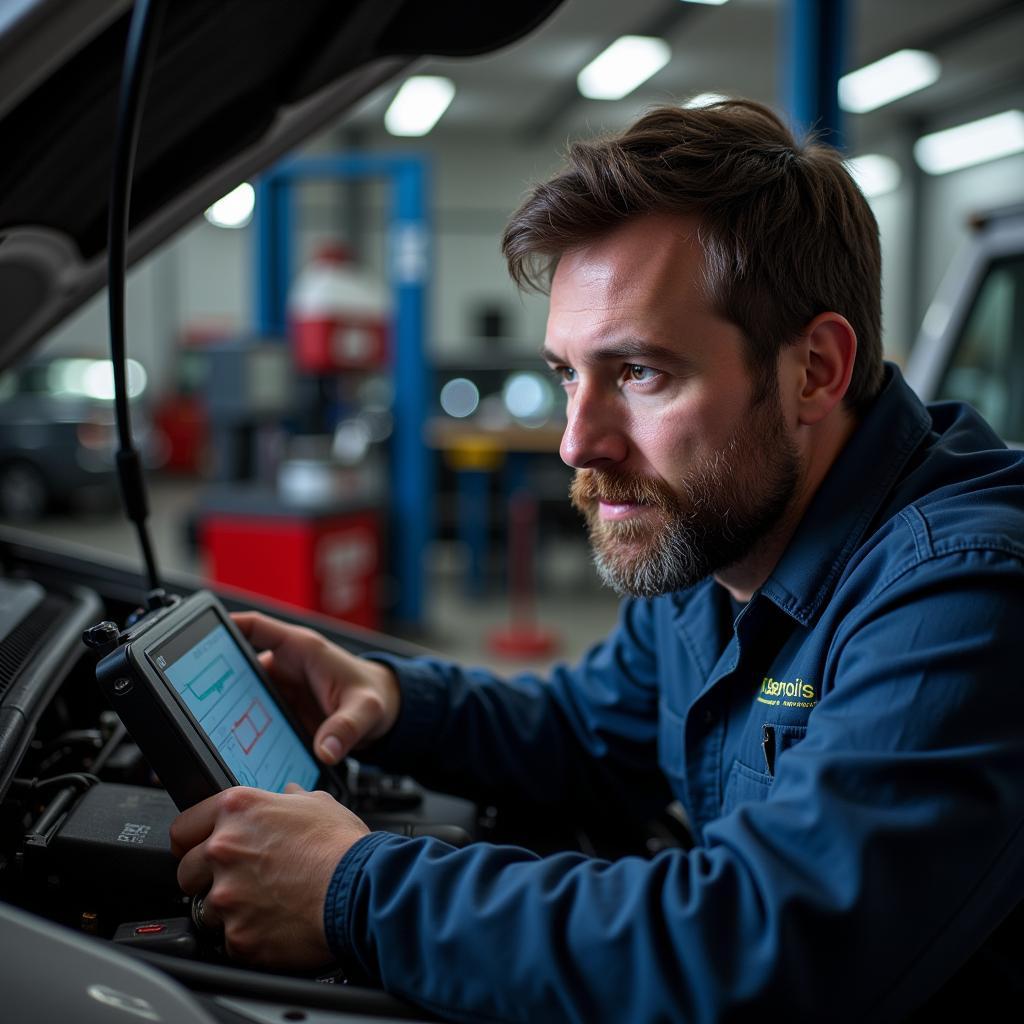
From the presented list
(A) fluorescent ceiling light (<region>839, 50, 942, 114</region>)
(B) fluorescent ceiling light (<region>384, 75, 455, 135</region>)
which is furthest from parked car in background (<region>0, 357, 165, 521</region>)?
(A) fluorescent ceiling light (<region>839, 50, 942, 114</region>)

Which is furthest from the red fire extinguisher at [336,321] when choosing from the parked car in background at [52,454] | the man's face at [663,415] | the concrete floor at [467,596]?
the parked car in background at [52,454]

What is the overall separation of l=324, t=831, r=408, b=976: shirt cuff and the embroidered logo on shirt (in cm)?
40

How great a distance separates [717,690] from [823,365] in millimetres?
349

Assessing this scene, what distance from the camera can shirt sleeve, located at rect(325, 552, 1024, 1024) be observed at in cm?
66

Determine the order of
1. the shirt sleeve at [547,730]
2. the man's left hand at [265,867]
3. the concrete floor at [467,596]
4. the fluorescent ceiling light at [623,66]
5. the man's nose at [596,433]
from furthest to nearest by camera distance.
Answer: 1. the fluorescent ceiling light at [623,66]
2. the concrete floor at [467,596]
3. the shirt sleeve at [547,730]
4. the man's nose at [596,433]
5. the man's left hand at [265,867]

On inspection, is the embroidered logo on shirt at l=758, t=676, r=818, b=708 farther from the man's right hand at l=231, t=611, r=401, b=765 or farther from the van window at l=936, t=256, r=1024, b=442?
the van window at l=936, t=256, r=1024, b=442

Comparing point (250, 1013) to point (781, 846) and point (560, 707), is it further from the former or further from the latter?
point (560, 707)

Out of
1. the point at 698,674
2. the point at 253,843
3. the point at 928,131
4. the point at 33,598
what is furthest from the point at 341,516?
the point at 928,131

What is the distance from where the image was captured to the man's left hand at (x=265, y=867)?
0.77 metres

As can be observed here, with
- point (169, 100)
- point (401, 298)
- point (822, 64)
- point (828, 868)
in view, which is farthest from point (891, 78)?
point (828, 868)

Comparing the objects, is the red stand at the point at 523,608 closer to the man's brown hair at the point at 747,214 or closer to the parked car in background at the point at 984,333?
the parked car in background at the point at 984,333

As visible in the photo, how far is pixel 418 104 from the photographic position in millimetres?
10211

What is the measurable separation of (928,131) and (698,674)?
1144cm

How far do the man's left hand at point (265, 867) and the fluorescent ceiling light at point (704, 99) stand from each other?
2.85 ft
